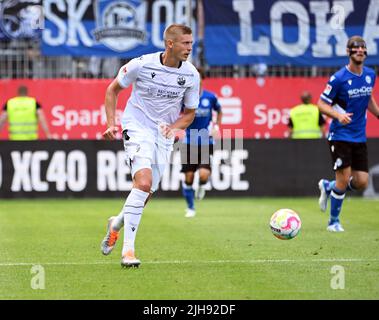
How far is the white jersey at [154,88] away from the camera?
9.66 metres

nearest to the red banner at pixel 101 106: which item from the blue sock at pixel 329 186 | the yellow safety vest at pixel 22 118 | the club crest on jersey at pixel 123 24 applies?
the yellow safety vest at pixel 22 118

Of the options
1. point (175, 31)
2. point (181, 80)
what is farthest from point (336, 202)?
point (175, 31)

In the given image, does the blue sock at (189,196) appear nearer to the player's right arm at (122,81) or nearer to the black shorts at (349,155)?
the black shorts at (349,155)

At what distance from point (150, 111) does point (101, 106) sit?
12.3 metres

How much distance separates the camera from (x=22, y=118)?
21.1 metres

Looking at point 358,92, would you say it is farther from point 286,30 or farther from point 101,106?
point 101,106

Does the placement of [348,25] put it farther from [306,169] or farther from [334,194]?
[334,194]

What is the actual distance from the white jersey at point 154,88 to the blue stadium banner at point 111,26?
1166cm

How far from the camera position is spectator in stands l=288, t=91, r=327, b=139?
21.1 metres

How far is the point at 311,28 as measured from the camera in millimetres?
21781

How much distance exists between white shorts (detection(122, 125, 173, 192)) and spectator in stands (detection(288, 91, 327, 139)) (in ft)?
37.6

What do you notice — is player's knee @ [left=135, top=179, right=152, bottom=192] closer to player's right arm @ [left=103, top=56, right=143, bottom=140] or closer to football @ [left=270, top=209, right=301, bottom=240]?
player's right arm @ [left=103, top=56, right=143, bottom=140]
